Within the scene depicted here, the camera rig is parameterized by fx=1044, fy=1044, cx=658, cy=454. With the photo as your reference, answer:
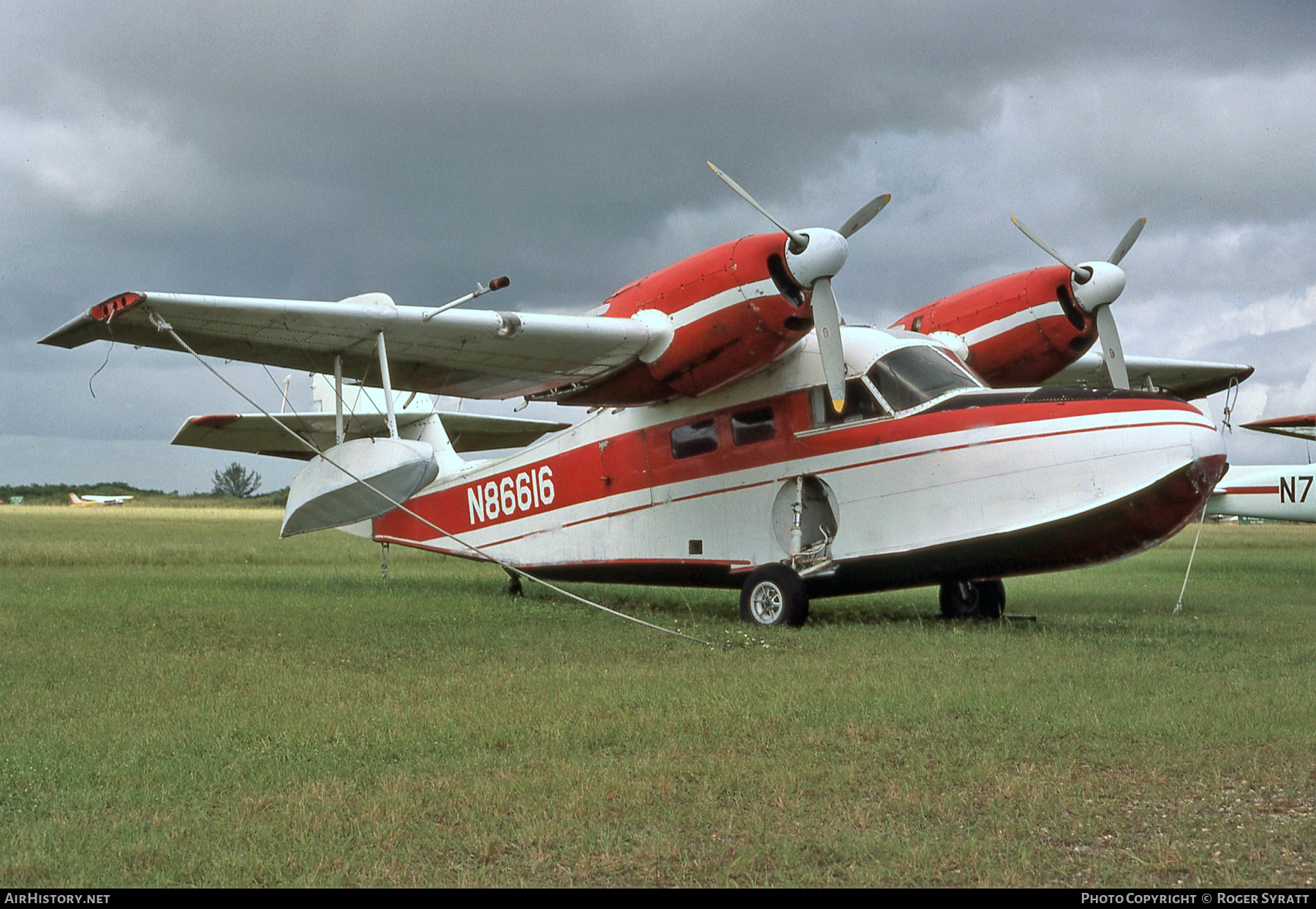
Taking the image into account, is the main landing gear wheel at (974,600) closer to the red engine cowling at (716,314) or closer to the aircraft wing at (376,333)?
the red engine cowling at (716,314)

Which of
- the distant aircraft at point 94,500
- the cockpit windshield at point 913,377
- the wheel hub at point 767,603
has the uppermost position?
the distant aircraft at point 94,500

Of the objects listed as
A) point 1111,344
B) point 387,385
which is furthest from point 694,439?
point 1111,344

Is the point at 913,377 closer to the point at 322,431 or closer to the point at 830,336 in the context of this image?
the point at 830,336

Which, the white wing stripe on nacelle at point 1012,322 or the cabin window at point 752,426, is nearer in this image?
the cabin window at point 752,426

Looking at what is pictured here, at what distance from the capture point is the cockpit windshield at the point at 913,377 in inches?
416

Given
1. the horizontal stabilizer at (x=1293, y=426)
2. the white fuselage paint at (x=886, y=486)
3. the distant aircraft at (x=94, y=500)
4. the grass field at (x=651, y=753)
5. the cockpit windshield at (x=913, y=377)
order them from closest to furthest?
the grass field at (x=651, y=753), the white fuselage paint at (x=886, y=486), the cockpit windshield at (x=913, y=377), the horizontal stabilizer at (x=1293, y=426), the distant aircraft at (x=94, y=500)

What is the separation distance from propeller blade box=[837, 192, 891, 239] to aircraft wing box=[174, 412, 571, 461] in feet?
19.8

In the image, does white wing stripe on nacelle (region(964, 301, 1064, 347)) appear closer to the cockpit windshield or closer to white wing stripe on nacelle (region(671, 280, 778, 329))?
the cockpit windshield

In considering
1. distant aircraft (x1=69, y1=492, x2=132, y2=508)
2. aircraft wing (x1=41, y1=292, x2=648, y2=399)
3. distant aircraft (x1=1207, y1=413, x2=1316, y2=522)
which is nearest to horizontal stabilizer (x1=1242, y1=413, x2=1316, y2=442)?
distant aircraft (x1=1207, y1=413, x2=1316, y2=522)

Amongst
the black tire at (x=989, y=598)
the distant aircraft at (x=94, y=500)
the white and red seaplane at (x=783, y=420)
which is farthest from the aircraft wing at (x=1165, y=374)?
the distant aircraft at (x=94, y=500)

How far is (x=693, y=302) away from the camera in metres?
10.7

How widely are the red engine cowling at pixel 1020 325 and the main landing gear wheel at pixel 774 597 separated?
4003mm

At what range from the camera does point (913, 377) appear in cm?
1066

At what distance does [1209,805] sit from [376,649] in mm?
6689
